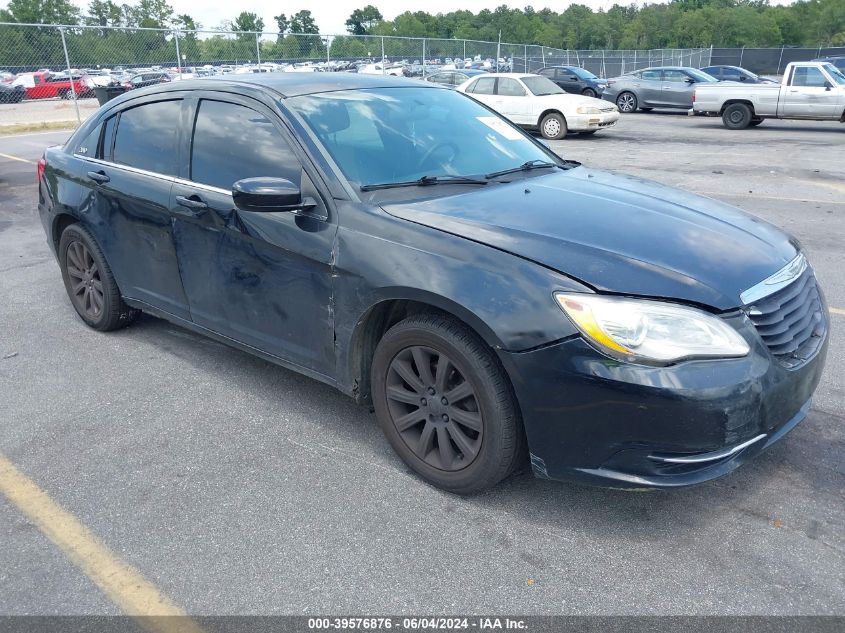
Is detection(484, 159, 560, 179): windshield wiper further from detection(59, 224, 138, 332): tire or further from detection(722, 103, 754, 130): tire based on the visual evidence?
detection(722, 103, 754, 130): tire

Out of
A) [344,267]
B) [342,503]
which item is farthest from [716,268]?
[342,503]

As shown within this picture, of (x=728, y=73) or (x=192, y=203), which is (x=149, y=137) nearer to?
(x=192, y=203)

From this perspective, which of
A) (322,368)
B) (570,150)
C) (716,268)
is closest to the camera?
(716,268)

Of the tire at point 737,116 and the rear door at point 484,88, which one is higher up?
the rear door at point 484,88

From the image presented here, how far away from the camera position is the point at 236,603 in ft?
8.11

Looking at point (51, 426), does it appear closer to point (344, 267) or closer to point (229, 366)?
point (229, 366)

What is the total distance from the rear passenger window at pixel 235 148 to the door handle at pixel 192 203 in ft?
0.37

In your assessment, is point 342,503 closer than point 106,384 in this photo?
Yes

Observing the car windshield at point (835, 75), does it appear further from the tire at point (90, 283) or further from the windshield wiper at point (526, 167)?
the tire at point (90, 283)

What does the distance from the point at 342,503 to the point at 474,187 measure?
161 cm

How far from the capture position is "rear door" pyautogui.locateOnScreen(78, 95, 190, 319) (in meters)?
4.08

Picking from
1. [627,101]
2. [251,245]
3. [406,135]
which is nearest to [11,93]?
[627,101]

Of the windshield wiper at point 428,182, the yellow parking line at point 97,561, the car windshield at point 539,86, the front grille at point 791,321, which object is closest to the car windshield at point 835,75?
the car windshield at point 539,86

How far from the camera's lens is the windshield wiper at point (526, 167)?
374 cm
